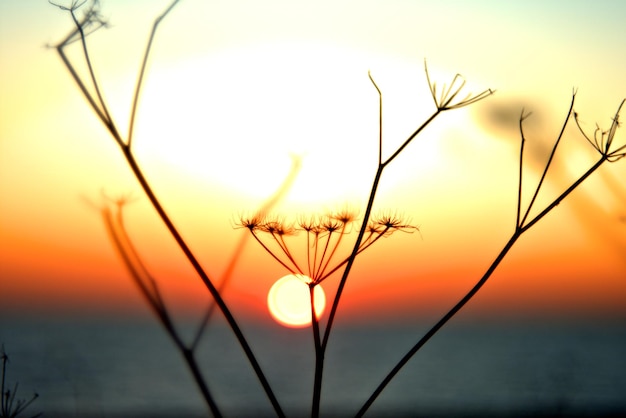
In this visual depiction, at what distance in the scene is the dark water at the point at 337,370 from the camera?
5.35 metres

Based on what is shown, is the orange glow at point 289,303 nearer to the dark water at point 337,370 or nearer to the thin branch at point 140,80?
the dark water at point 337,370

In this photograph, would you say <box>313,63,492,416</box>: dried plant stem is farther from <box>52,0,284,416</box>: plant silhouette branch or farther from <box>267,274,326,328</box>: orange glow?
<box>267,274,326,328</box>: orange glow

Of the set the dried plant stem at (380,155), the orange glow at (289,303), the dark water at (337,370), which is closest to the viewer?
the dried plant stem at (380,155)

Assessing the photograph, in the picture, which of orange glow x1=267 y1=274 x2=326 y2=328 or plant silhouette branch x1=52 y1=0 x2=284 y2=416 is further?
orange glow x1=267 y1=274 x2=326 y2=328

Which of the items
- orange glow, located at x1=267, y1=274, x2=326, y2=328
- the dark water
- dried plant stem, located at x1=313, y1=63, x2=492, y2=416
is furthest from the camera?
orange glow, located at x1=267, y1=274, x2=326, y2=328

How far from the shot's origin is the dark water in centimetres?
535

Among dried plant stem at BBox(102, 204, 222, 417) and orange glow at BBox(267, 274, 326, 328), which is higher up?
orange glow at BBox(267, 274, 326, 328)

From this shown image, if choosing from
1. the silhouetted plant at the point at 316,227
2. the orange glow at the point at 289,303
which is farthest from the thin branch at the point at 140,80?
the orange glow at the point at 289,303

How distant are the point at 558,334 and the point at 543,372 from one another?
0.43m

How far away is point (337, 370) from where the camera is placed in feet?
21.9

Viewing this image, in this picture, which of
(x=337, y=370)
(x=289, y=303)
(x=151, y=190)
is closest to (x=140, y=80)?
(x=151, y=190)

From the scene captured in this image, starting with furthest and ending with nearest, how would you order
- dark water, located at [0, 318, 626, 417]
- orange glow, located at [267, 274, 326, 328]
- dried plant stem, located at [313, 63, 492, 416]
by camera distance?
orange glow, located at [267, 274, 326, 328] → dark water, located at [0, 318, 626, 417] → dried plant stem, located at [313, 63, 492, 416]

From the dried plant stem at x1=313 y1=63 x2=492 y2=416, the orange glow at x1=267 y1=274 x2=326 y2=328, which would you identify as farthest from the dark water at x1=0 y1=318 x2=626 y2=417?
the dried plant stem at x1=313 y1=63 x2=492 y2=416

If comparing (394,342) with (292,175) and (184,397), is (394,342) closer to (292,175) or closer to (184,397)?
(184,397)
